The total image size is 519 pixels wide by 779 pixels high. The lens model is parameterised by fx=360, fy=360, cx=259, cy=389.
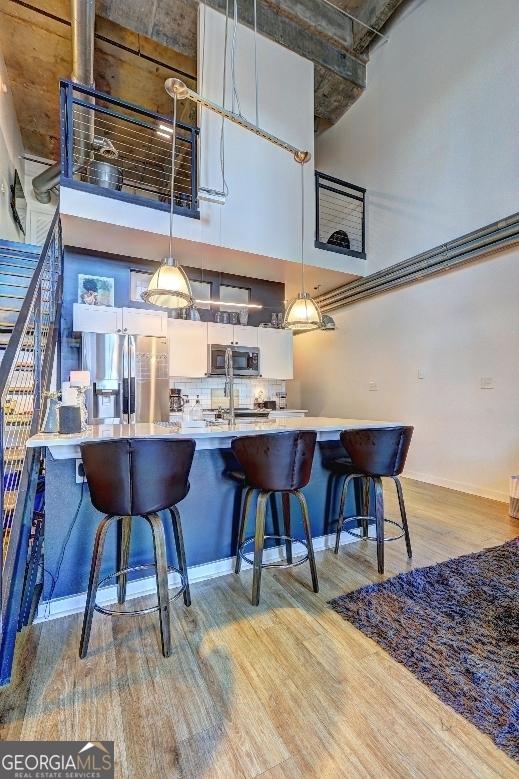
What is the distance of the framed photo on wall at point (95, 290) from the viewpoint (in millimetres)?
4590

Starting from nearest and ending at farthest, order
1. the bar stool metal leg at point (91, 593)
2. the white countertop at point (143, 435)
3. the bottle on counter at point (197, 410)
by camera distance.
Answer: the bar stool metal leg at point (91, 593) < the white countertop at point (143, 435) < the bottle on counter at point (197, 410)

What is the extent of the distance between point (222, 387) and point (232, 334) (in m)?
0.86

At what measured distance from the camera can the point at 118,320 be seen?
4.45m

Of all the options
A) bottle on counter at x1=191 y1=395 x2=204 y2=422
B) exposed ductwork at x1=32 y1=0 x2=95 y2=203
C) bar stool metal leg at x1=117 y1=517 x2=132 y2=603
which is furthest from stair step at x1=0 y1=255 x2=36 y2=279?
bar stool metal leg at x1=117 y1=517 x2=132 y2=603

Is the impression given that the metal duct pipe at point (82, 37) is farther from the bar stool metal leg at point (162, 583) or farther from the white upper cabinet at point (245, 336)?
the bar stool metal leg at point (162, 583)

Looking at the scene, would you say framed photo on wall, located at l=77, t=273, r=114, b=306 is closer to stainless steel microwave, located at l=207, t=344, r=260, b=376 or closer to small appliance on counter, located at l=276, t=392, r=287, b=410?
stainless steel microwave, located at l=207, t=344, r=260, b=376

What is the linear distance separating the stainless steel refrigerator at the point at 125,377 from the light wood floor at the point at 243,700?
273 centimetres

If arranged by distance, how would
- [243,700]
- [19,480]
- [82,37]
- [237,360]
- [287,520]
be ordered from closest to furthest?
[243,700], [19,480], [287,520], [82,37], [237,360]

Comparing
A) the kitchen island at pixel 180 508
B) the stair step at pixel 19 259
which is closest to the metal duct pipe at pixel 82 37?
the stair step at pixel 19 259

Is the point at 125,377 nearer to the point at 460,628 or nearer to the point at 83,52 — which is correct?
the point at 83,52


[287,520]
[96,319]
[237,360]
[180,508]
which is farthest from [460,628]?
[96,319]

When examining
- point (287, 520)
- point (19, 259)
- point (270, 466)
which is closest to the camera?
point (270, 466)

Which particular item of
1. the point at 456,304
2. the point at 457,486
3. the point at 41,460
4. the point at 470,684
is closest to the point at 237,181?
the point at 456,304

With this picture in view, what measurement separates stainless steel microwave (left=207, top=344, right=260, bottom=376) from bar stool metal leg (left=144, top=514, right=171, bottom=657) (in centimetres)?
325
